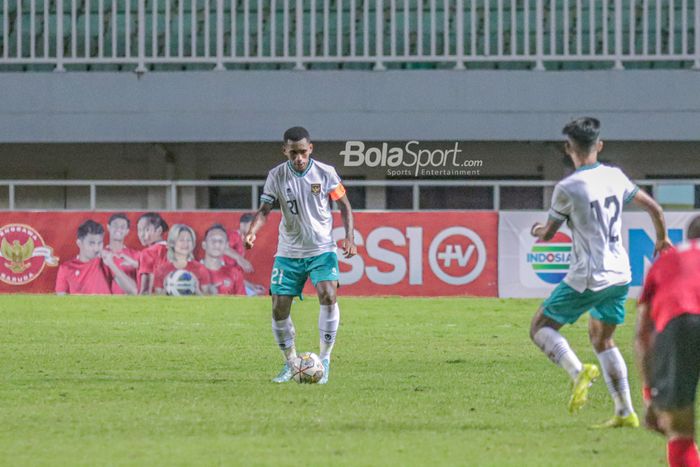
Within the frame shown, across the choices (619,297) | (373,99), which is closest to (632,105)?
(373,99)

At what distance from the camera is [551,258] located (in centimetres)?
2375

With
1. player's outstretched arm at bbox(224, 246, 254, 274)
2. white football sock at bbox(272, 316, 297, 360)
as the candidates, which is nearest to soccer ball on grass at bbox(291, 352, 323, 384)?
white football sock at bbox(272, 316, 297, 360)

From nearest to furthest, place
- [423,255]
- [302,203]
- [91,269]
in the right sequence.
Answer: [302,203] < [423,255] < [91,269]

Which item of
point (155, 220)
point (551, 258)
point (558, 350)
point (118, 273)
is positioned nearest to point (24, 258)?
point (118, 273)

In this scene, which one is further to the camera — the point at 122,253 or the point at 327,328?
the point at 122,253

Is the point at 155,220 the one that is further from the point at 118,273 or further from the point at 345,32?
the point at 345,32

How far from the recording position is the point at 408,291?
24109mm

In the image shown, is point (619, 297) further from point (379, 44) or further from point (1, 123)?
point (1, 123)

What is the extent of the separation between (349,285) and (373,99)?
17.4 feet

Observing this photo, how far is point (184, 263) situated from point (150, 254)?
62cm

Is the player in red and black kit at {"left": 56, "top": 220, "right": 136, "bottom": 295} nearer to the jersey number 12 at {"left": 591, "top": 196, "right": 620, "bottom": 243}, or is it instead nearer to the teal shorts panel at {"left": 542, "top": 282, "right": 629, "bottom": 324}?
the teal shorts panel at {"left": 542, "top": 282, "right": 629, "bottom": 324}

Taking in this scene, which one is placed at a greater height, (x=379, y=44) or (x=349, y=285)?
(x=379, y=44)

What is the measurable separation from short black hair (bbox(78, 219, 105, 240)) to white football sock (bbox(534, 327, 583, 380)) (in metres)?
16.7

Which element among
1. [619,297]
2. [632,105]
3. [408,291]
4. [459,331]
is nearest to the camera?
[619,297]
